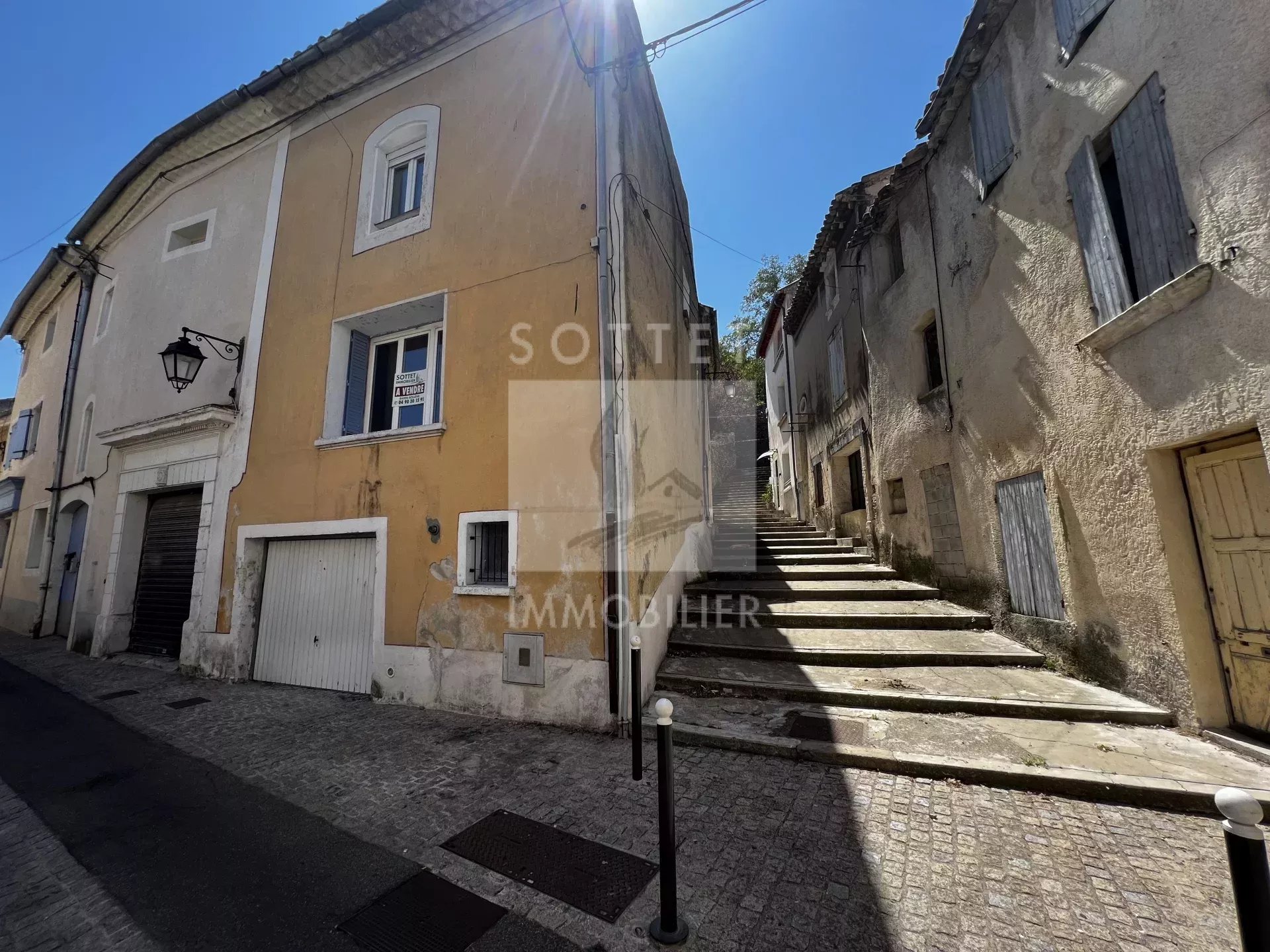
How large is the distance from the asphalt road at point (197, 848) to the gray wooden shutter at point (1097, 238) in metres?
6.20

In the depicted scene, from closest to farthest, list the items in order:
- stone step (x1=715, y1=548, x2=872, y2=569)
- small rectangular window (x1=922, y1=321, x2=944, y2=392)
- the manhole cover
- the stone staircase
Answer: the stone staircase, the manhole cover, small rectangular window (x1=922, y1=321, x2=944, y2=392), stone step (x1=715, y1=548, x2=872, y2=569)

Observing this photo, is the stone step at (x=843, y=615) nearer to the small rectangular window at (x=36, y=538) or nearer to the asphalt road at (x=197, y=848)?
the asphalt road at (x=197, y=848)

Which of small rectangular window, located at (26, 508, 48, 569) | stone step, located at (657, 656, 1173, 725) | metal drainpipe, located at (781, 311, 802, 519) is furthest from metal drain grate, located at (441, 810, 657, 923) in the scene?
small rectangular window, located at (26, 508, 48, 569)

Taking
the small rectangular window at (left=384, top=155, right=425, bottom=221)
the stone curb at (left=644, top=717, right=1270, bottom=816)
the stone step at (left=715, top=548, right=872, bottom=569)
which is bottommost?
the stone curb at (left=644, top=717, right=1270, bottom=816)

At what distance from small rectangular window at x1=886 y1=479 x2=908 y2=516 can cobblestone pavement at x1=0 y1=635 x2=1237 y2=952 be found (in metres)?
5.65

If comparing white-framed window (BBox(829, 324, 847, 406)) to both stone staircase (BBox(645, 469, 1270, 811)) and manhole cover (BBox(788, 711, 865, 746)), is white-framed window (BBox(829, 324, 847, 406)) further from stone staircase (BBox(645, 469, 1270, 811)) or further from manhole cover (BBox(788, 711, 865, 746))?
manhole cover (BBox(788, 711, 865, 746))

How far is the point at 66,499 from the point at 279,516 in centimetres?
795

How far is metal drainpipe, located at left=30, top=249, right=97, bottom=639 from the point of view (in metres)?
10.4

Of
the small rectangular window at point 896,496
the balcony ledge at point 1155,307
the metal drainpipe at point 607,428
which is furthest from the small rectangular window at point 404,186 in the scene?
the small rectangular window at point 896,496

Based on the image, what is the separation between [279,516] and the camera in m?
6.49

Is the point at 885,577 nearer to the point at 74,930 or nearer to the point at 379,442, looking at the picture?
the point at 379,442

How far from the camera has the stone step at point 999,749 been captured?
299cm

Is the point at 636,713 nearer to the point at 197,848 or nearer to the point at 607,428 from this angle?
the point at 607,428

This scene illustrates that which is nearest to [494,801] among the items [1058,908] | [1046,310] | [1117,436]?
[1058,908]
